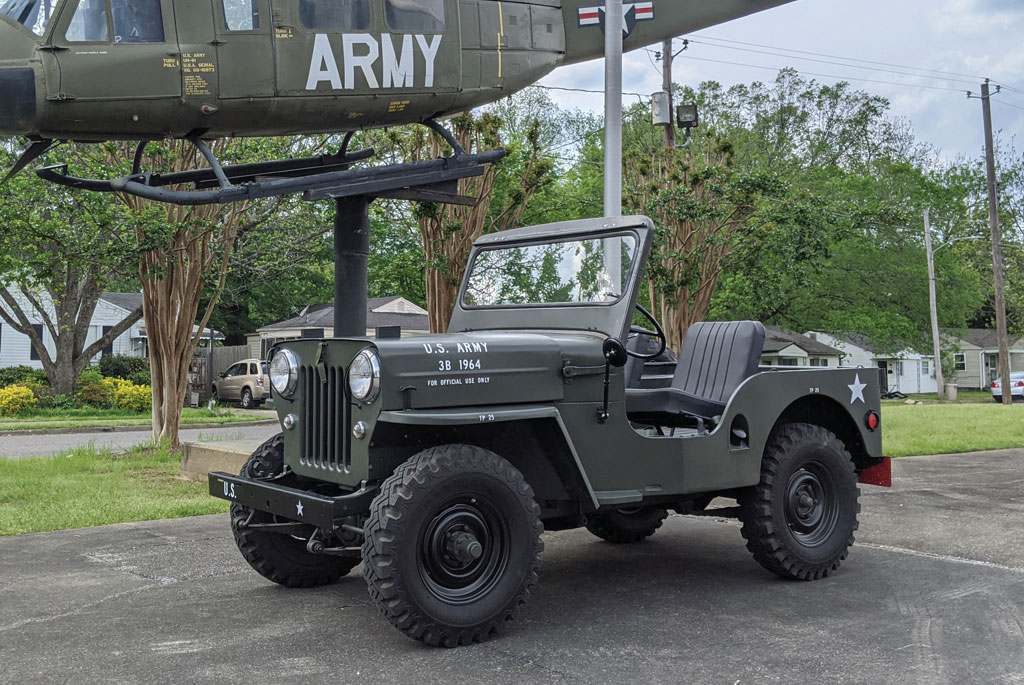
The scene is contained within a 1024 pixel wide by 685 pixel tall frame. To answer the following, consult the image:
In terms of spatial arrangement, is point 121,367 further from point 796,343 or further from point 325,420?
point 796,343

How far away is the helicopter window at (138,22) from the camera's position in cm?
749

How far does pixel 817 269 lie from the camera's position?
16.5 m

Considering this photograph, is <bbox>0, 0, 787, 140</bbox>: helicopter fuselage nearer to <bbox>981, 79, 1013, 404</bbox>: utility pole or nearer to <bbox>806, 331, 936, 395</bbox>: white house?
<bbox>981, 79, 1013, 404</bbox>: utility pole

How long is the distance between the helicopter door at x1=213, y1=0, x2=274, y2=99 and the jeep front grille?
3.25m

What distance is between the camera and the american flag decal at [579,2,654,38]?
10039 millimetres

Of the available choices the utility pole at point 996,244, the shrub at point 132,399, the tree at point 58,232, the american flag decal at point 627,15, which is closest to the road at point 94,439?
the tree at point 58,232

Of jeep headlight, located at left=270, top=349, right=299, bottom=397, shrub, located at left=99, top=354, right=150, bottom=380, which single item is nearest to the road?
jeep headlight, located at left=270, top=349, right=299, bottom=397

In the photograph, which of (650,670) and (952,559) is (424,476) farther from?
(952,559)

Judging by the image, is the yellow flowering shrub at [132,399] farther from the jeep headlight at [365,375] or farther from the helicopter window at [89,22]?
the jeep headlight at [365,375]

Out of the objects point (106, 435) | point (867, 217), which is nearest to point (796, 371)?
point (867, 217)

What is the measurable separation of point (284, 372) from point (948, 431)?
14.2m

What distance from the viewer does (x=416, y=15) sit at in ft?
26.8

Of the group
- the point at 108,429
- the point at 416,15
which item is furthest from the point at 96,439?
the point at 416,15

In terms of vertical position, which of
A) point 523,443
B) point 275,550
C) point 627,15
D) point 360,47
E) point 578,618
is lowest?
point 578,618
